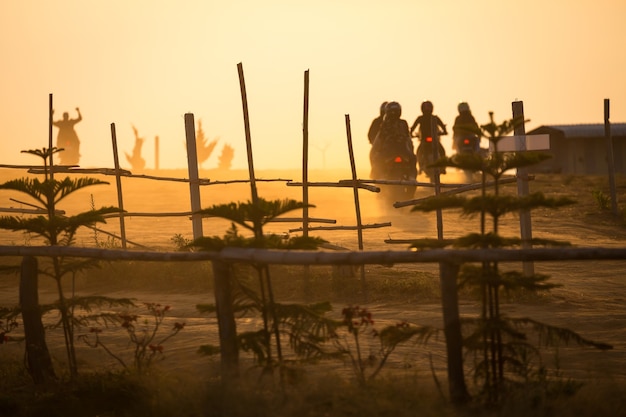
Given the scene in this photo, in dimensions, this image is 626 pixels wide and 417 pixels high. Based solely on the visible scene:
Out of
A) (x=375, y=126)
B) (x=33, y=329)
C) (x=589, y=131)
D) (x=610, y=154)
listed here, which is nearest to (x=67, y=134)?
(x=375, y=126)

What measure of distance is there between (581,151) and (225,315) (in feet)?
100

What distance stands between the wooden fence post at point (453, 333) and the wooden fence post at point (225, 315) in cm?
159

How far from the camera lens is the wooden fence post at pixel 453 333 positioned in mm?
7285

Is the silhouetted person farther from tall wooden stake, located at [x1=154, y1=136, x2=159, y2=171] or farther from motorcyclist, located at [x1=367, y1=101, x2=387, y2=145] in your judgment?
tall wooden stake, located at [x1=154, y1=136, x2=159, y2=171]

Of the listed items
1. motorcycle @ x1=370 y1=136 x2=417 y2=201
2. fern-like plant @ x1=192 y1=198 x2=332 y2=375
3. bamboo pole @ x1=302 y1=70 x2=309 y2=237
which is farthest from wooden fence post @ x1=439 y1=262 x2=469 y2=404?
motorcycle @ x1=370 y1=136 x2=417 y2=201

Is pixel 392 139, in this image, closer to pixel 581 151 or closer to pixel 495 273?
pixel 495 273

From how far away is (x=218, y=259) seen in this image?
25.8ft

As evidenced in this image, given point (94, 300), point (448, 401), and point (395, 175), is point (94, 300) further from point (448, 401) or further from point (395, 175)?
point (395, 175)

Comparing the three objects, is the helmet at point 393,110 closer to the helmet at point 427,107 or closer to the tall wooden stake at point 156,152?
the helmet at point 427,107

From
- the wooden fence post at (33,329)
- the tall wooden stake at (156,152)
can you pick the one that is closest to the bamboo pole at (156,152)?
the tall wooden stake at (156,152)

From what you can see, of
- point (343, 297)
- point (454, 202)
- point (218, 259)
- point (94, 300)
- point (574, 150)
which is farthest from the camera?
point (574, 150)

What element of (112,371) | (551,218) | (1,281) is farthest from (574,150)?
(112,371)

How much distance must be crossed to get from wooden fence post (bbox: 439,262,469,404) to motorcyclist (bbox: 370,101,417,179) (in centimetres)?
1504

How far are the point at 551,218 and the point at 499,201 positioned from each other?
14.7 meters
